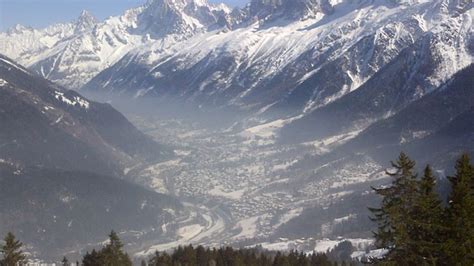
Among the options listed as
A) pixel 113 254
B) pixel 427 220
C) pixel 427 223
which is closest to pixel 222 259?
pixel 113 254

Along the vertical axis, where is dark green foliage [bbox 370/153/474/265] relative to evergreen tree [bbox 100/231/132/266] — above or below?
below

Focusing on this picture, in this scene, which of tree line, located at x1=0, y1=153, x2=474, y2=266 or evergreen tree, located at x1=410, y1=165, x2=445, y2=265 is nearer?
tree line, located at x1=0, y1=153, x2=474, y2=266

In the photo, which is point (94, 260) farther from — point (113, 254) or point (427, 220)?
point (427, 220)

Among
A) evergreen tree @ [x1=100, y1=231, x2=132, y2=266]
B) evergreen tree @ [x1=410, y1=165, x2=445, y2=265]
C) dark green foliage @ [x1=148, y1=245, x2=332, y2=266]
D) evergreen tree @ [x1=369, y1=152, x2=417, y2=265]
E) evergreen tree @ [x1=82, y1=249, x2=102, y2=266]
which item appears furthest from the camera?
dark green foliage @ [x1=148, y1=245, x2=332, y2=266]

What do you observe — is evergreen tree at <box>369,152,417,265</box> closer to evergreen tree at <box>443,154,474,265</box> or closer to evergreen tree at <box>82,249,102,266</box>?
evergreen tree at <box>443,154,474,265</box>

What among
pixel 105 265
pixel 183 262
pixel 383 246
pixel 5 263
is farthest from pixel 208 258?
pixel 383 246

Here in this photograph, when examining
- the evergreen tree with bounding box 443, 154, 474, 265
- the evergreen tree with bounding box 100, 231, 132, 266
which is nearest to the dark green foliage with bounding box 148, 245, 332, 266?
the evergreen tree with bounding box 100, 231, 132, 266

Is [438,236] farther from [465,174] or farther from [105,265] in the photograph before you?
[105,265]
